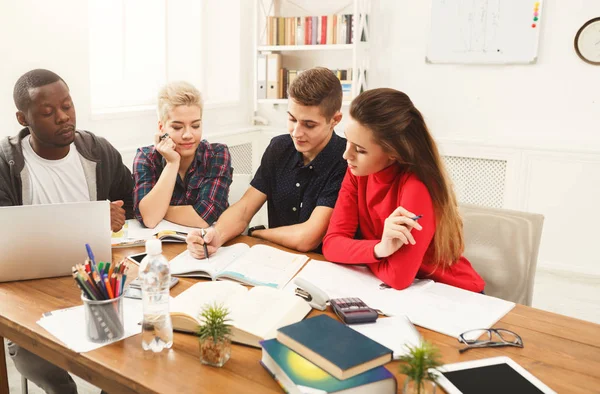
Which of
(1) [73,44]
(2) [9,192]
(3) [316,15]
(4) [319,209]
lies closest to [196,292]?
(4) [319,209]

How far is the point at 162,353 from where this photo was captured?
3.46ft

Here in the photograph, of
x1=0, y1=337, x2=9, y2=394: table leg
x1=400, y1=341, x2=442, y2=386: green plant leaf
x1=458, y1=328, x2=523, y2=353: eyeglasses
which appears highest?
x1=400, y1=341, x2=442, y2=386: green plant leaf

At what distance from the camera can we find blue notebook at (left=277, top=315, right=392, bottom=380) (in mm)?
903

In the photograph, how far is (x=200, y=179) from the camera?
206 centimetres

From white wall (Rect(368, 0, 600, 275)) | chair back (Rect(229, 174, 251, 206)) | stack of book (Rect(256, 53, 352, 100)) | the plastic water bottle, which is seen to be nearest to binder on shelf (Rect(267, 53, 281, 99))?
stack of book (Rect(256, 53, 352, 100))

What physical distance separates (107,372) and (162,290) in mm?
179

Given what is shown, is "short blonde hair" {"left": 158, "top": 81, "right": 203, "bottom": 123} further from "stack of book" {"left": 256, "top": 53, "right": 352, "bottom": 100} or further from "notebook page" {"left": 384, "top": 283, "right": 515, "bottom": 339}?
"stack of book" {"left": 256, "top": 53, "right": 352, "bottom": 100}

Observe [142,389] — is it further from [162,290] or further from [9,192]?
[9,192]

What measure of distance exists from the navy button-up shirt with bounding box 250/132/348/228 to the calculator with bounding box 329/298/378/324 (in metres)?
0.65

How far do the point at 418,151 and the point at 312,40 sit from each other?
2.63m

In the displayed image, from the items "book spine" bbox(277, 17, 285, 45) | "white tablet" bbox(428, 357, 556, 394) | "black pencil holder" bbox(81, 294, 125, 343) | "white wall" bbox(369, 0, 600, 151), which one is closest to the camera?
"white tablet" bbox(428, 357, 556, 394)

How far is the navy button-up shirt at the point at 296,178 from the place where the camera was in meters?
1.92

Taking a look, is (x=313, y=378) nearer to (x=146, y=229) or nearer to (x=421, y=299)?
(x=421, y=299)

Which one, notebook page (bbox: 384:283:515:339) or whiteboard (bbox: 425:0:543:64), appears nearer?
notebook page (bbox: 384:283:515:339)
